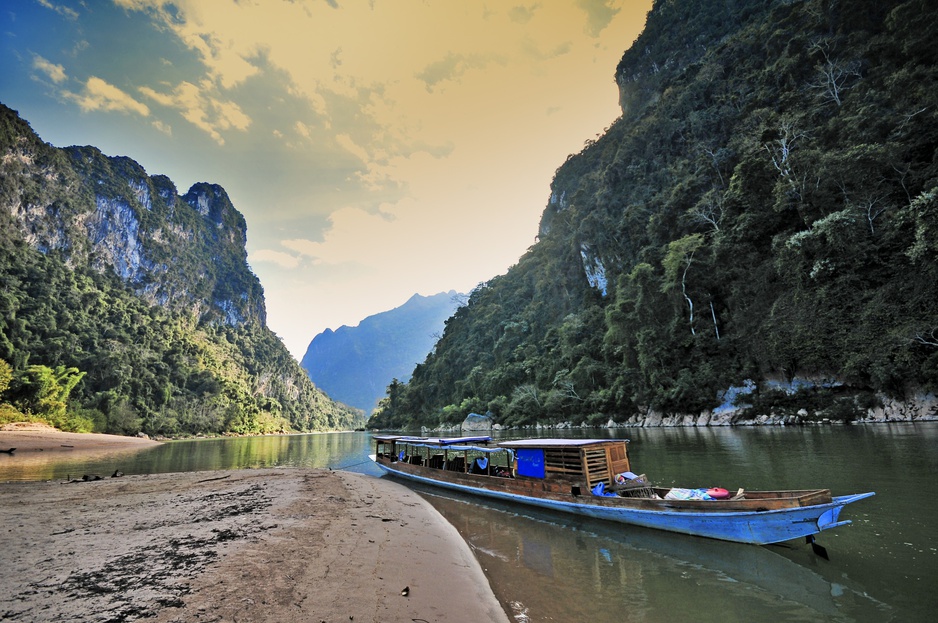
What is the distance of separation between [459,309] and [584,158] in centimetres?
5244

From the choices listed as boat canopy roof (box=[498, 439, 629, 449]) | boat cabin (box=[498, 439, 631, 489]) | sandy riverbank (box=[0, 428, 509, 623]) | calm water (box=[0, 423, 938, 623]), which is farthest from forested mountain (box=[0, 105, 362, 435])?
calm water (box=[0, 423, 938, 623])

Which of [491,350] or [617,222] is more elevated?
[617,222]

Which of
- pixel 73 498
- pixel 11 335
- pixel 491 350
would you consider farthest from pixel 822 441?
pixel 11 335

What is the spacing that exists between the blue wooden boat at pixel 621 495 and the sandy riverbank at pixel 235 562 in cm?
348

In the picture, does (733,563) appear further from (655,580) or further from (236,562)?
(236,562)

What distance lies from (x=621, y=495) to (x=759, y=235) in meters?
37.2

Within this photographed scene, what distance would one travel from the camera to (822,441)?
20.0 m

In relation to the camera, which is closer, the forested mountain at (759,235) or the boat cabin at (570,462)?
the boat cabin at (570,462)

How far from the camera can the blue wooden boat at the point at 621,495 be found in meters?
7.45

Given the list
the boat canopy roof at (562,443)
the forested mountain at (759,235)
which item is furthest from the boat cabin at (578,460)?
the forested mountain at (759,235)

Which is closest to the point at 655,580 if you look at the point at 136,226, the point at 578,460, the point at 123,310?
the point at 578,460

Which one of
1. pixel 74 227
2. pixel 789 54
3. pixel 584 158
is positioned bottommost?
pixel 789 54

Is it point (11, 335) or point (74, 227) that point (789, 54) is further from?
point (74, 227)

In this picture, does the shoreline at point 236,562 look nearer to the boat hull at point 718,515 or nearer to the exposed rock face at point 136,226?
the boat hull at point 718,515
